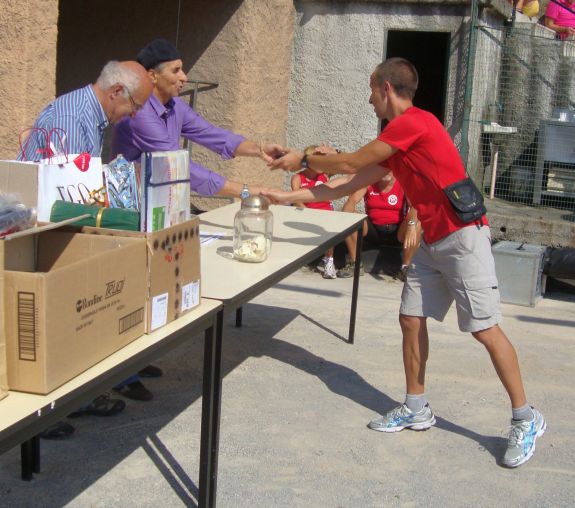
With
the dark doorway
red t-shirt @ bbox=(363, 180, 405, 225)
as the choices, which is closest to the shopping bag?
red t-shirt @ bbox=(363, 180, 405, 225)

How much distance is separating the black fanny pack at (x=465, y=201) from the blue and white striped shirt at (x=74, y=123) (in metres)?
1.56

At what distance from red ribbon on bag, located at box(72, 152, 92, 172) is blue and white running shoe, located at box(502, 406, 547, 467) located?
2250 millimetres

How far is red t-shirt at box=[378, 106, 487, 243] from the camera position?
372 cm

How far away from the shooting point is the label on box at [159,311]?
254 cm

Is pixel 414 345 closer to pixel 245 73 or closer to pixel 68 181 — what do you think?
pixel 68 181

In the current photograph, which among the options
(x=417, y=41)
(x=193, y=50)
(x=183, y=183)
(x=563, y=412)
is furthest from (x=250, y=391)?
(x=417, y=41)

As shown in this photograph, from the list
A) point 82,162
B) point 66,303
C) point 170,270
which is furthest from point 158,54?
point 66,303

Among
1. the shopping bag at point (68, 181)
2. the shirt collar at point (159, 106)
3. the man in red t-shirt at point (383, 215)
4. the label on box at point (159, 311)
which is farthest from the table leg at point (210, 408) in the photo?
the man in red t-shirt at point (383, 215)

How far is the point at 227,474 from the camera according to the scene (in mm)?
3531

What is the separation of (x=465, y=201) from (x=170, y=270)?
5.26ft

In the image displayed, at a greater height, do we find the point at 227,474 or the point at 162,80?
the point at 162,80

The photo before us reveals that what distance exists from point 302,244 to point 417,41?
24.5 ft

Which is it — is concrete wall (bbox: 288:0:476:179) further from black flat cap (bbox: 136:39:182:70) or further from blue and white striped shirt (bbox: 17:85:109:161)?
blue and white striped shirt (bbox: 17:85:109:161)

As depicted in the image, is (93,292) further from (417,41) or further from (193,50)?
(417,41)
